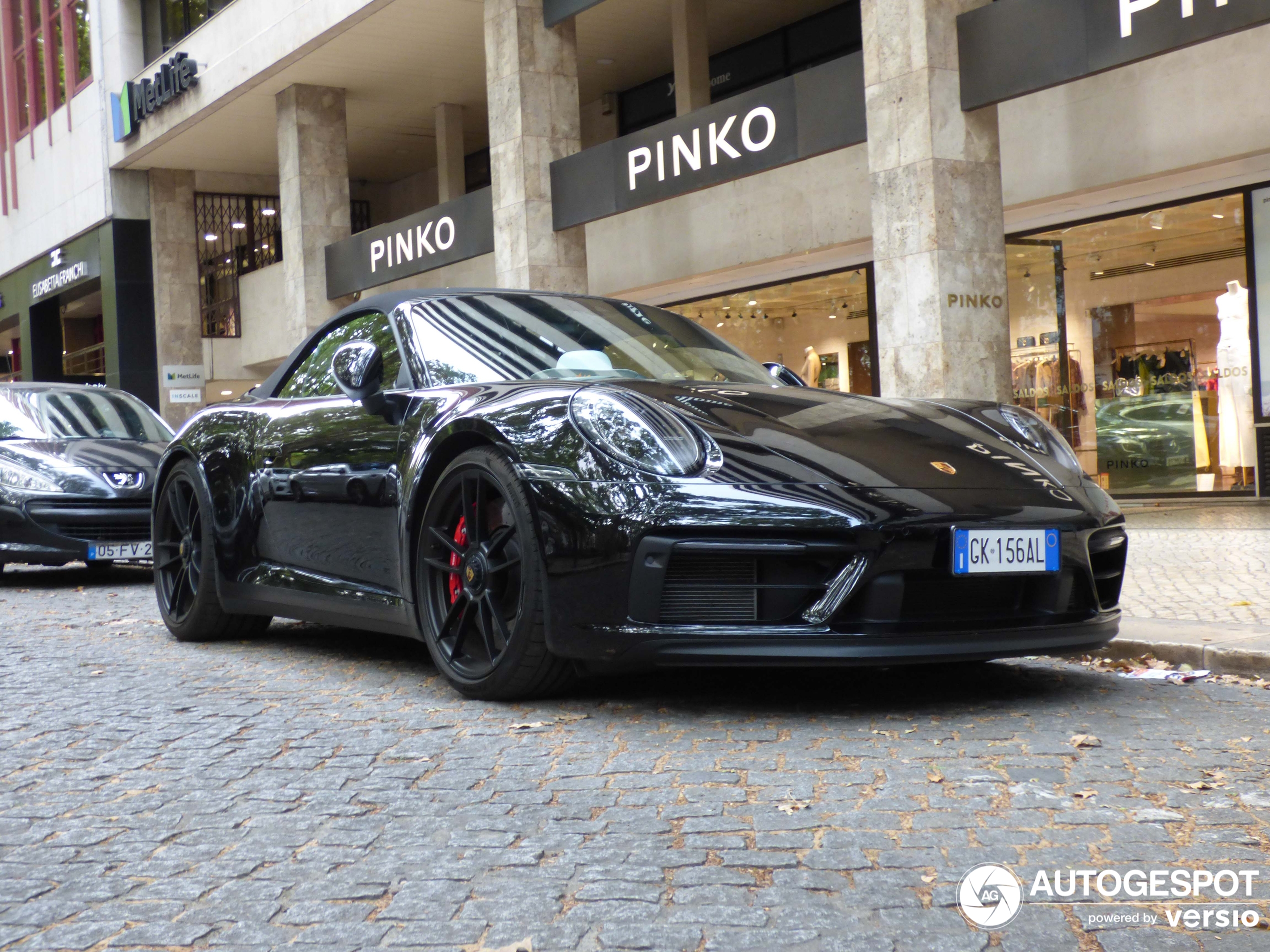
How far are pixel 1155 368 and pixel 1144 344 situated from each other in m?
0.29

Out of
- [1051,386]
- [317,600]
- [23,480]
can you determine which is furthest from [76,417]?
[1051,386]

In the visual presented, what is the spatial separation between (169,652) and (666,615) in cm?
300

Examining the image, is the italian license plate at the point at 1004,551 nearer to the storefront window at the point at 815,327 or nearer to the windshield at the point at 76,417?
the windshield at the point at 76,417

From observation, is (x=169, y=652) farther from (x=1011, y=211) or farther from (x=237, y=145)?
(x=237, y=145)

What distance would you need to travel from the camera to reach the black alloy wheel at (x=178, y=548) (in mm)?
6156

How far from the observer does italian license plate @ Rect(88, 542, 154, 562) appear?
378 inches

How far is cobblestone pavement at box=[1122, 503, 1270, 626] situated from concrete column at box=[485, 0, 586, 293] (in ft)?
26.1

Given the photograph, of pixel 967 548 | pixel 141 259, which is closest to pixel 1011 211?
pixel 967 548

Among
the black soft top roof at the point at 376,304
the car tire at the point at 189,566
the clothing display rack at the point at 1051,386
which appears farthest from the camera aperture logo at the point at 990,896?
the clothing display rack at the point at 1051,386

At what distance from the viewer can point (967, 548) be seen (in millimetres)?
3861

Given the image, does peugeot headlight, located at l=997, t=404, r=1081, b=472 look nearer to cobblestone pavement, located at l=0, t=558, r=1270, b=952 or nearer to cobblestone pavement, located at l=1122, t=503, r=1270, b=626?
cobblestone pavement, located at l=0, t=558, r=1270, b=952

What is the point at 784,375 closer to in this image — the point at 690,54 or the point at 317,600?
the point at 317,600

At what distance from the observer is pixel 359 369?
479 centimetres

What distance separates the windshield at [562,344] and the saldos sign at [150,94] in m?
21.0
